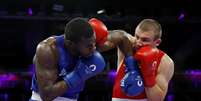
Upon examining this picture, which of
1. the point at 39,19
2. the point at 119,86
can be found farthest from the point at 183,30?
the point at 119,86

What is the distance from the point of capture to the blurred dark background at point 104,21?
523cm

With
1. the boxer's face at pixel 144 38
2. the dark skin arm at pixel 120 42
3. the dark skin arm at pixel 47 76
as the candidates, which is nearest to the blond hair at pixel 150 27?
the boxer's face at pixel 144 38

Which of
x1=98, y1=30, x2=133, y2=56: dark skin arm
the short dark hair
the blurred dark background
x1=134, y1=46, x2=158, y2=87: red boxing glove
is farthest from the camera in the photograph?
the blurred dark background

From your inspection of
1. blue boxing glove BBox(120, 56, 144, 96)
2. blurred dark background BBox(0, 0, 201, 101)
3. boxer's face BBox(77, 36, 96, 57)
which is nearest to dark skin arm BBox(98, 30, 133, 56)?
blue boxing glove BBox(120, 56, 144, 96)

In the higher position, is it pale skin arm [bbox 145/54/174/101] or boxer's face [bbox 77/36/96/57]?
boxer's face [bbox 77/36/96/57]

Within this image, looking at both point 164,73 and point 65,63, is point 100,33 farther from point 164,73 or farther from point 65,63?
point 164,73

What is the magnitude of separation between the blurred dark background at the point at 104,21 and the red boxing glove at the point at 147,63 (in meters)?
2.39

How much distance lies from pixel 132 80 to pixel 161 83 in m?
0.21

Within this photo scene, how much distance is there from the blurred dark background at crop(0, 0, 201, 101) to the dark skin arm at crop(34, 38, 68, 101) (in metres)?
2.53

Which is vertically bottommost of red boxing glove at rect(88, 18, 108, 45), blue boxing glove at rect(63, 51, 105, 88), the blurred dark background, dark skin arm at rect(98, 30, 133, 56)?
the blurred dark background

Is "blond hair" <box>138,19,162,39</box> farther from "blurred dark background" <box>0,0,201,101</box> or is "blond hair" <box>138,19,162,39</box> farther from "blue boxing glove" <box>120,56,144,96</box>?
"blurred dark background" <box>0,0,201,101</box>

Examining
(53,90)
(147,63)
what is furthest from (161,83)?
(53,90)

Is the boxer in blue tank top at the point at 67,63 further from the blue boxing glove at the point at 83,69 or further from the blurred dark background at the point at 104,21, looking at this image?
the blurred dark background at the point at 104,21

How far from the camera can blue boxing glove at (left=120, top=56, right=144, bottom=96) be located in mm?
2789
